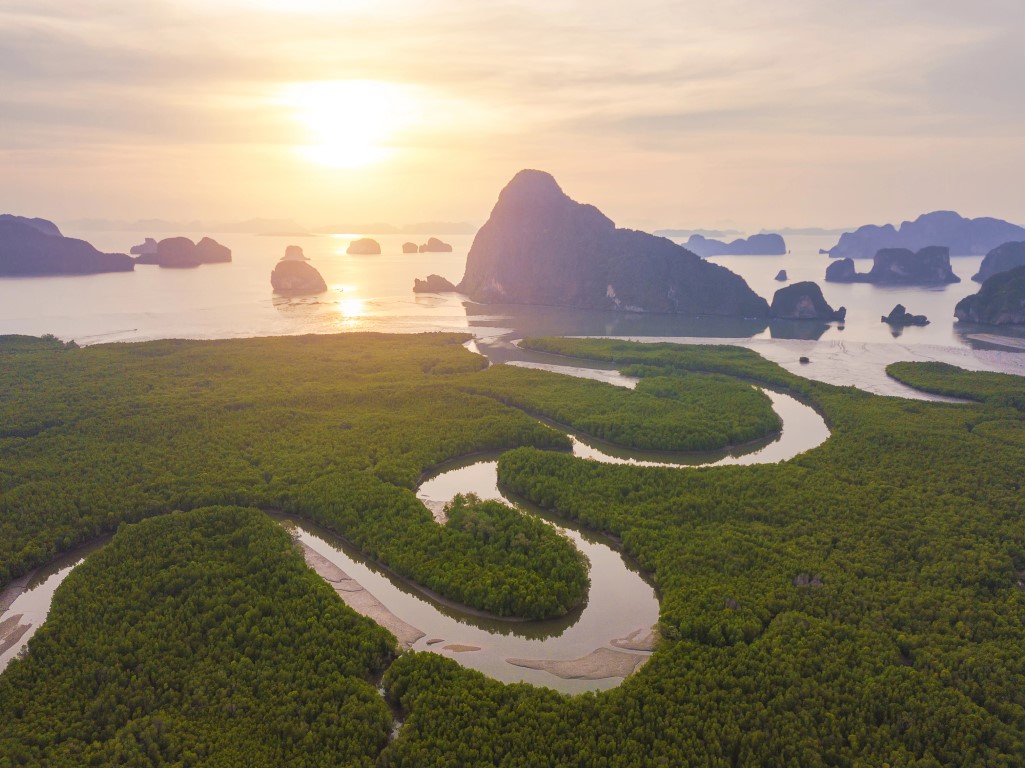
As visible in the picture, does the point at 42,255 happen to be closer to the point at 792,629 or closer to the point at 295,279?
the point at 295,279

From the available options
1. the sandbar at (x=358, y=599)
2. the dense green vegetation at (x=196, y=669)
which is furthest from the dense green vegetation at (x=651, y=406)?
the dense green vegetation at (x=196, y=669)

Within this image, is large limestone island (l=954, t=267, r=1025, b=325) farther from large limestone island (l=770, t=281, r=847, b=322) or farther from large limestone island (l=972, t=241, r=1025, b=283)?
large limestone island (l=972, t=241, r=1025, b=283)

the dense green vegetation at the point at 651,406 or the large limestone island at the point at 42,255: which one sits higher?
the large limestone island at the point at 42,255

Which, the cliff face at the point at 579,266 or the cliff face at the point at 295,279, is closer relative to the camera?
the cliff face at the point at 579,266

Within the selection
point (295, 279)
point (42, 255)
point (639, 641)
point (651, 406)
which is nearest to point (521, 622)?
point (639, 641)

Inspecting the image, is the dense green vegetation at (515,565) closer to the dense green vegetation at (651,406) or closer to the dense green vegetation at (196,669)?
the dense green vegetation at (196,669)

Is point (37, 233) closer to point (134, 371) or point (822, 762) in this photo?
point (134, 371)

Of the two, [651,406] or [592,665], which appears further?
[651,406]
